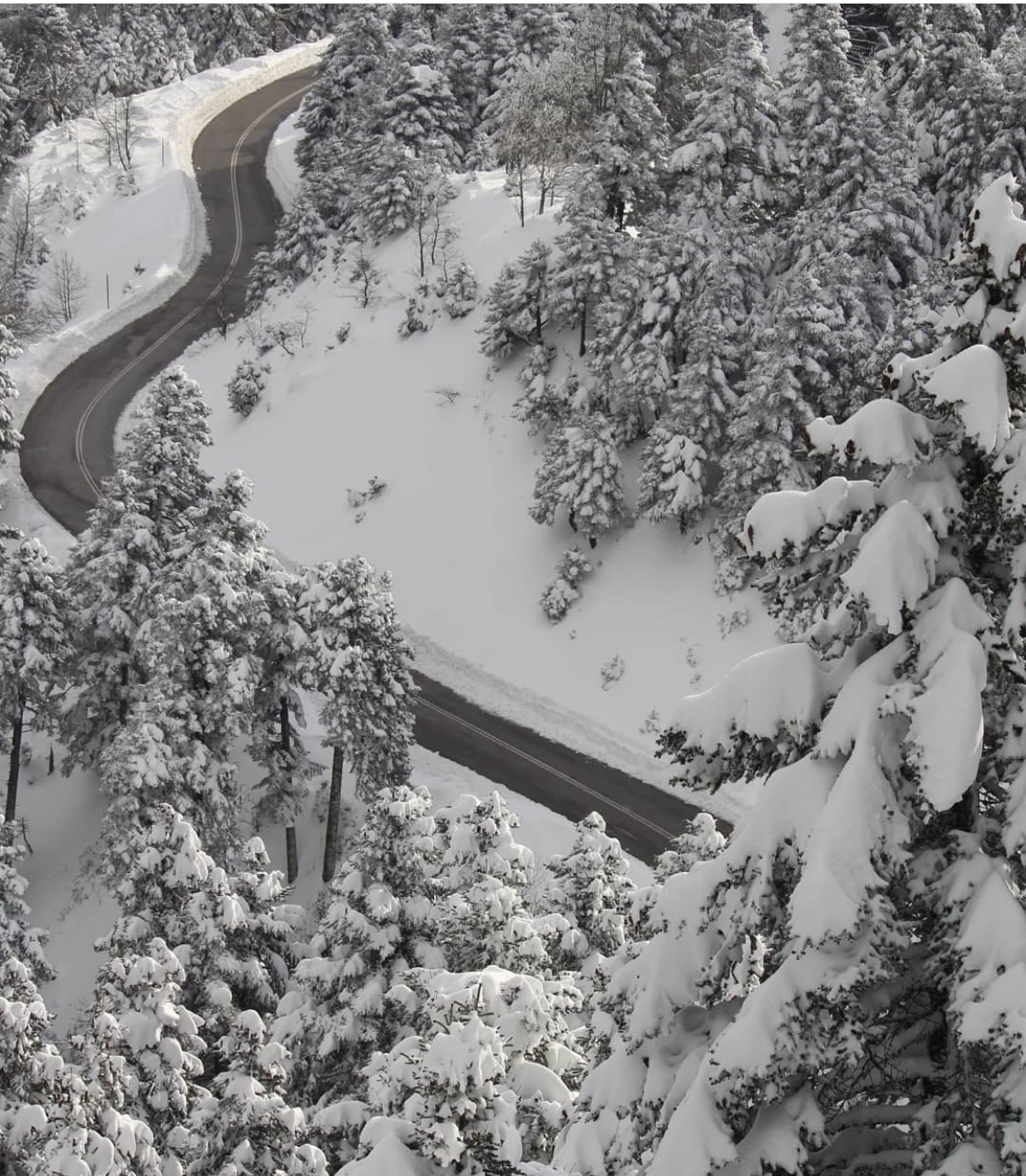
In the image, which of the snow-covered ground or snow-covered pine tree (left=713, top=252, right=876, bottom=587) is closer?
the snow-covered ground

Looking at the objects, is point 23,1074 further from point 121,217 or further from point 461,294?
point 121,217

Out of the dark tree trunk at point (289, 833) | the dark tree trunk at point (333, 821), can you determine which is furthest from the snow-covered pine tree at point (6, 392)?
the dark tree trunk at point (333, 821)

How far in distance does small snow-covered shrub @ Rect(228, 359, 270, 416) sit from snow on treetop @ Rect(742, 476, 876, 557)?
51.0 metres

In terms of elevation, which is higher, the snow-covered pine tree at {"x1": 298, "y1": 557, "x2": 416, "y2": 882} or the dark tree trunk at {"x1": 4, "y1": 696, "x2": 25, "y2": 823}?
the snow-covered pine tree at {"x1": 298, "y1": 557, "x2": 416, "y2": 882}

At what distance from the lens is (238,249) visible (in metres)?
73.0

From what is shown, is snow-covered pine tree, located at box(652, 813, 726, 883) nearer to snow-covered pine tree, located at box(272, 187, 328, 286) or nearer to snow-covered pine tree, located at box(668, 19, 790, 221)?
snow-covered pine tree, located at box(668, 19, 790, 221)

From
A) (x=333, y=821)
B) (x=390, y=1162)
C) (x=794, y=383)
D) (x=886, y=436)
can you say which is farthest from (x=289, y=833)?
(x=886, y=436)

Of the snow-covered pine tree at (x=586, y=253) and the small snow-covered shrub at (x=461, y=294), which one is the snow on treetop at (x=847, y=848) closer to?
the snow-covered pine tree at (x=586, y=253)

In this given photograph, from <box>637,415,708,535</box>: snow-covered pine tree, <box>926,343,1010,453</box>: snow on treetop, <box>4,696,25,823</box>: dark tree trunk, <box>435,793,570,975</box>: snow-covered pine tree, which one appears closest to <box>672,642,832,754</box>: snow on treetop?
<box>926,343,1010,453</box>: snow on treetop

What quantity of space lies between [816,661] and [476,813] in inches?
587

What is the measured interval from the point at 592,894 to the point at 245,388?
3973 cm

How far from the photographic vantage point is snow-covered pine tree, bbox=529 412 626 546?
39.9m

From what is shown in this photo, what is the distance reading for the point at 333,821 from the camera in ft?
110

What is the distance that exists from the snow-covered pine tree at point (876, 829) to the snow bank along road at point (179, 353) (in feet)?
86.9
